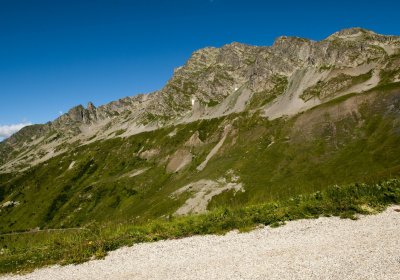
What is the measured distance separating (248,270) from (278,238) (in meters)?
5.13

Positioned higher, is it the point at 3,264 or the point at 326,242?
the point at 3,264

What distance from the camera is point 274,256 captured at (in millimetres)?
21859

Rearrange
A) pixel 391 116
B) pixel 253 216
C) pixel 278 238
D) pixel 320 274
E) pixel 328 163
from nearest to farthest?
pixel 320 274, pixel 278 238, pixel 253 216, pixel 328 163, pixel 391 116

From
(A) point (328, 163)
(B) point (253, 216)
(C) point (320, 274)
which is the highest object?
(B) point (253, 216)

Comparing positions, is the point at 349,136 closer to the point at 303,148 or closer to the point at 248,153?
the point at 303,148

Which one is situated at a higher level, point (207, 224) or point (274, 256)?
point (207, 224)

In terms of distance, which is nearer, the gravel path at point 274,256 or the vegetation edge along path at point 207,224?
the gravel path at point 274,256

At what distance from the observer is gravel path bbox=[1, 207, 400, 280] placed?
64.1ft

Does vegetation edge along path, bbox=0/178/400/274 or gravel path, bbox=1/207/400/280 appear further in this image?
vegetation edge along path, bbox=0/178/400/274

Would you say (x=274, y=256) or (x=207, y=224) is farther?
(x=207, y=224)

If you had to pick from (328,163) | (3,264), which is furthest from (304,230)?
(328,163)

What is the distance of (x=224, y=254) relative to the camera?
2311cm

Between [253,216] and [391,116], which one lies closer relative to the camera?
[253,216]

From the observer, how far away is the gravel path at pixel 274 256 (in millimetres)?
19547
